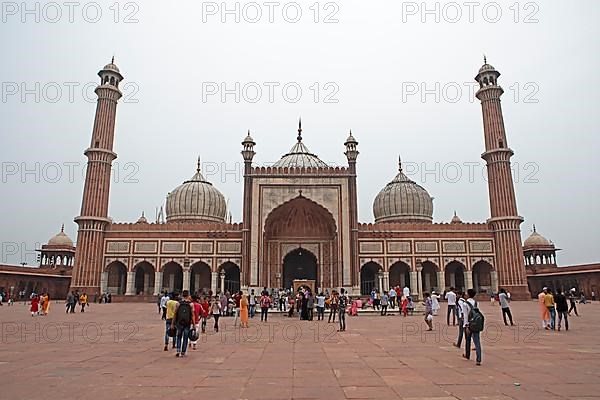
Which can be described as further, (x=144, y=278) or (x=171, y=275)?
(x=144, y=278)

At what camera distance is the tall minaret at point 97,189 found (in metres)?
32.8

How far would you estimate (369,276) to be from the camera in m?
36.8

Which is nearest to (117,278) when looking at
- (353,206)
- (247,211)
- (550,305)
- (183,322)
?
(247,211)

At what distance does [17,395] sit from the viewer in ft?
16.6

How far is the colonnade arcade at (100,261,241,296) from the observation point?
Answer: 111ft

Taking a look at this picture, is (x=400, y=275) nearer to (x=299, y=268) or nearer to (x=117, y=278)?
(x=299, y=268)

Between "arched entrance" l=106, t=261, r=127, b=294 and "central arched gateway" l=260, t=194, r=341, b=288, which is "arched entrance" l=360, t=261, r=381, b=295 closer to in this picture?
"central arched gateway" l=260, t=194, r=341, b=288

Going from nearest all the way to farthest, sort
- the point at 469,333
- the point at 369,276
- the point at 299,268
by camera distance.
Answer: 1. the point at 469,333
2. the point at 369,276
3. the point at 299,268

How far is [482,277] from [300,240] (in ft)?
46.4

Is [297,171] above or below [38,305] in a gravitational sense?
above

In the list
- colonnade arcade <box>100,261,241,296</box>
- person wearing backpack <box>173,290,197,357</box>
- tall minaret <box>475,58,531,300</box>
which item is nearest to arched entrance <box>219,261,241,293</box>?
colonnade arcade <box>100,261,241,296</box>

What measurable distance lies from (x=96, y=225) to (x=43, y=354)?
27546 mm

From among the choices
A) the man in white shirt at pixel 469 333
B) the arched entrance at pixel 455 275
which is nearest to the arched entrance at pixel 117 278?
the arched entrance at pixel 455 275

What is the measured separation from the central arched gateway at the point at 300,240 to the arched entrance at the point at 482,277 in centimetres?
1116
